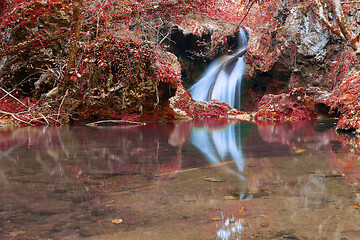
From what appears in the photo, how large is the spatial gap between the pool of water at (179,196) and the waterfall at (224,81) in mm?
12976

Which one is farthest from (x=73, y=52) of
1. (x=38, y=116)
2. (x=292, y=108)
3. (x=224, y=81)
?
(x=224, y=81)

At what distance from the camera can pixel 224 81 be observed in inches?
658

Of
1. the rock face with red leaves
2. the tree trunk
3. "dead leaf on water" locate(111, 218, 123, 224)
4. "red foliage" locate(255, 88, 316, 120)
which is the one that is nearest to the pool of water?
"dead leaf on water" locate(111, 218, 123, 224)

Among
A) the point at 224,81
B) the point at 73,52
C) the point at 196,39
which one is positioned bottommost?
the point at 224,81

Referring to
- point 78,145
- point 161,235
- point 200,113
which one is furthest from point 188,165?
point 200,113

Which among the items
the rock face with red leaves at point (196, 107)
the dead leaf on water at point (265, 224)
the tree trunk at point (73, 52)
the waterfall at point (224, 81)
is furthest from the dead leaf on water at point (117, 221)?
the waterfall at point (224, 81)

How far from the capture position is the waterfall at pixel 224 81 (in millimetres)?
16328

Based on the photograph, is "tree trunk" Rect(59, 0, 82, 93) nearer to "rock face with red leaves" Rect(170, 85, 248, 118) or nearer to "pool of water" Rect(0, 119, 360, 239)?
"pool of water" Rect(0, 119, 360, 239)

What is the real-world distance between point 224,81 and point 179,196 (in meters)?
15.2

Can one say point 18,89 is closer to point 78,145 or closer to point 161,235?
point 78,145

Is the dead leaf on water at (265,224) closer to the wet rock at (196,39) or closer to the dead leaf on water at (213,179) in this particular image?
the dead leaf on water at (213,179)

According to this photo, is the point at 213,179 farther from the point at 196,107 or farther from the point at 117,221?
the point at 196,107

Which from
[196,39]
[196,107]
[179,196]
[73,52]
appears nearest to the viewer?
[179,196]

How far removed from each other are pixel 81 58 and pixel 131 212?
721 centimetres
